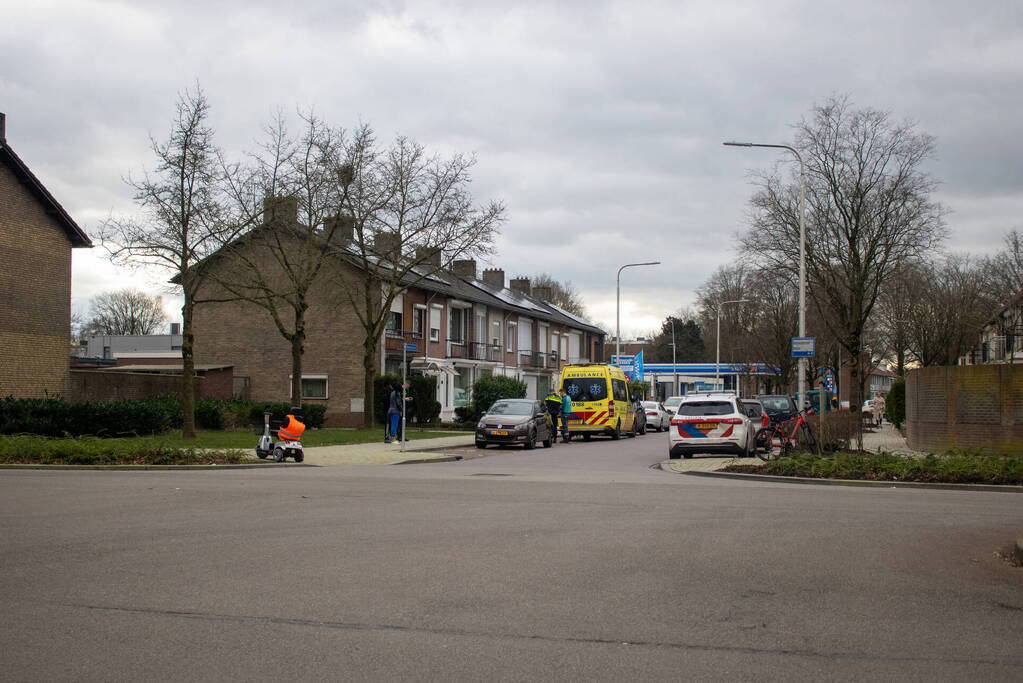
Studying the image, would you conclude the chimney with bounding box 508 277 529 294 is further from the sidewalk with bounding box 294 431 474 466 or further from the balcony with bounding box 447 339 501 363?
the sidewalk with bounding box 294 431 474 466

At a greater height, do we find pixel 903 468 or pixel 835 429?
pixel 835 429

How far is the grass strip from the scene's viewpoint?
690 inches

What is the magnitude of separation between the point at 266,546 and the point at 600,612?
3.87 meters

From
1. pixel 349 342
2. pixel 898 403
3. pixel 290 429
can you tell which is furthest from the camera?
pixel 349 342

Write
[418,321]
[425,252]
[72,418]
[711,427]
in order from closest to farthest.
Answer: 1. [711,427]
2. [72,418]
3. [425,252]
4. [418,321]

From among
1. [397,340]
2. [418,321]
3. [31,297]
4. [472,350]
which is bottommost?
[472,350]

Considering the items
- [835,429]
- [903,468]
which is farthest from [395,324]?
[903,468]

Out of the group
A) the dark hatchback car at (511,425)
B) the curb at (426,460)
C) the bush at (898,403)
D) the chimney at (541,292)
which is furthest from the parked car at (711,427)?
the chimney at (541,292)

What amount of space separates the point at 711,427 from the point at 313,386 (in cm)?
2513

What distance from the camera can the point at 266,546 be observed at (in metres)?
9.42

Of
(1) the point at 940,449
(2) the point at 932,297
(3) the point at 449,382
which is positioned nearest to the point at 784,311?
(2) the point at 932,297

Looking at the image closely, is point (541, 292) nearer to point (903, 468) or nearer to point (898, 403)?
point (898, 403)

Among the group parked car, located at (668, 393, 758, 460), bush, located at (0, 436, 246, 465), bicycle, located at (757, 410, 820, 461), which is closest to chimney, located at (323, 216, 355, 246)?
bush, located at (0, 436, 246, 465)

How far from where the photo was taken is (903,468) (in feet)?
60.6
